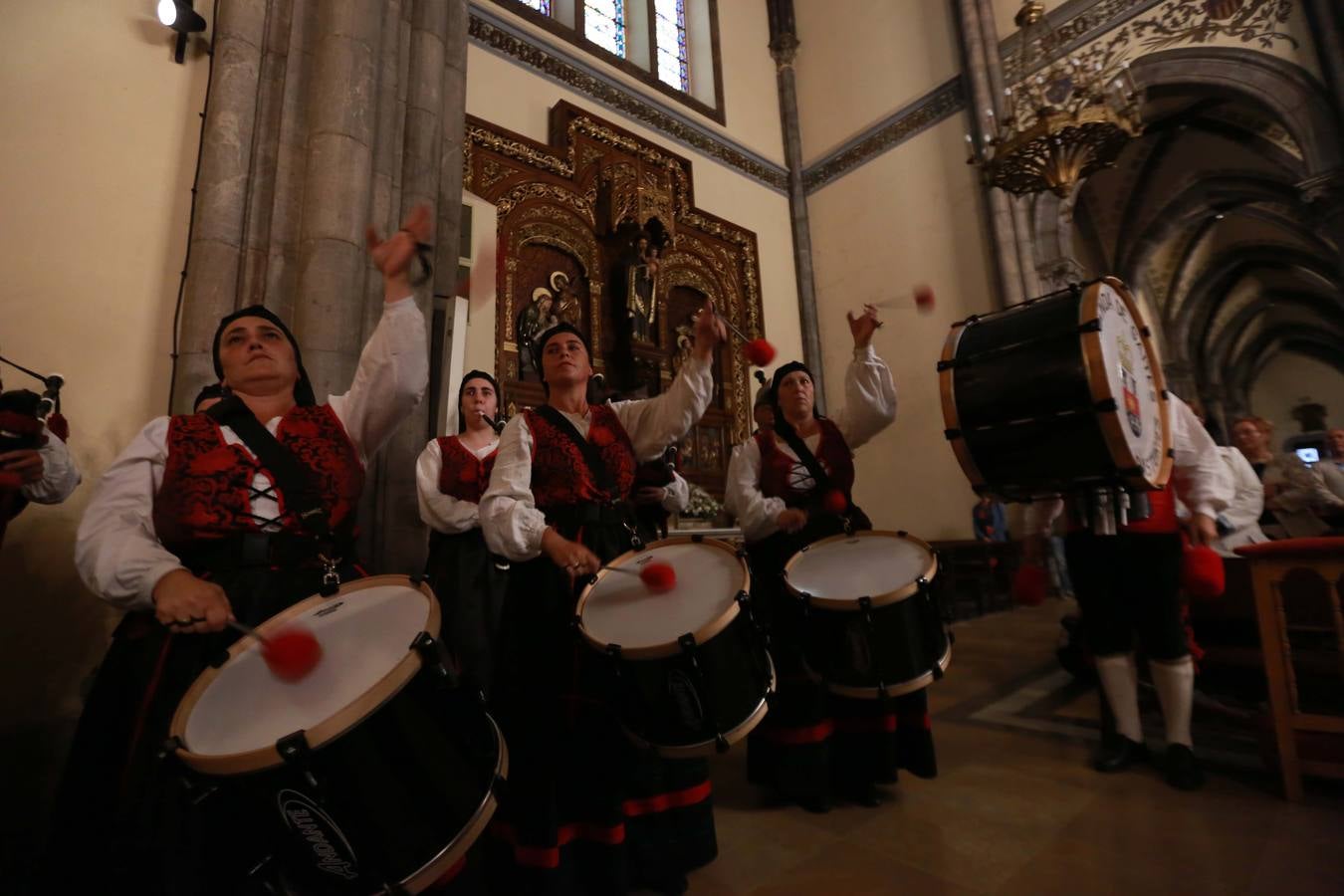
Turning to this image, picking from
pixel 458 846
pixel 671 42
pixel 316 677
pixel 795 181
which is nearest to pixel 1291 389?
pixel 795 181

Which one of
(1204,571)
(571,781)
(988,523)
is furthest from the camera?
(988,523)

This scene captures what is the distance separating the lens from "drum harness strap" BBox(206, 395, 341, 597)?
4.81 feet

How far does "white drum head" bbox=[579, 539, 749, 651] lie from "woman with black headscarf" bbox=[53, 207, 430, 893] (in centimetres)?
65

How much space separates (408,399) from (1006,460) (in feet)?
6.20

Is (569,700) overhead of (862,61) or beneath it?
beneath

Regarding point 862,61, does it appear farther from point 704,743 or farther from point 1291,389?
point 1291,389

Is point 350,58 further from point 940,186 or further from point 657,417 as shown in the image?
point 940,186

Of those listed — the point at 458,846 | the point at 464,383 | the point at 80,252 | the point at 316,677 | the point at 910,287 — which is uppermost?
the point at 910,287

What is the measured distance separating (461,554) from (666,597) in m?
1.70

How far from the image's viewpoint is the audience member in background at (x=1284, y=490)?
384 cm

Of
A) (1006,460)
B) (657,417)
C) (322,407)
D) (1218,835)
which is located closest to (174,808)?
(322,407)

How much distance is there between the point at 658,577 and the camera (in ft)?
5.24

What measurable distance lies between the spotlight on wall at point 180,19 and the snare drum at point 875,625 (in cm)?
375

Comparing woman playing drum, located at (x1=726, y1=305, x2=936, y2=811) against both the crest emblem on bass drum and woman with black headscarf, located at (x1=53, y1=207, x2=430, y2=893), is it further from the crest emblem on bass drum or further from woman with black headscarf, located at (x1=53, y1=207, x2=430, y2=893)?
woman with black headscarf, located at (x1=53, y1=207, x2=430, y2=893)
